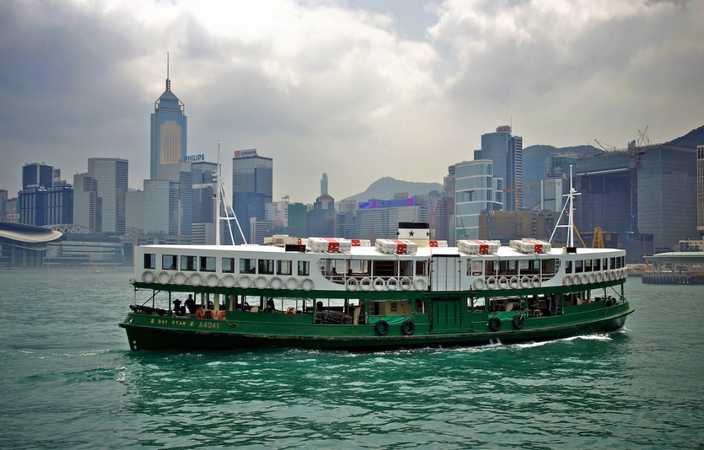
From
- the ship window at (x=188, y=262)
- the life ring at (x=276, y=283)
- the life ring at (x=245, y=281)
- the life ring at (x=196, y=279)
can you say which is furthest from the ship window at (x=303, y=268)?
the ship window at (x=188, y=262)

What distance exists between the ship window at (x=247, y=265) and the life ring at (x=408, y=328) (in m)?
7.28

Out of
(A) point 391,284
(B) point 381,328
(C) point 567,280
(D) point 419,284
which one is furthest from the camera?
(C) point 567,280

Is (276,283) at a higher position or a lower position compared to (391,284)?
higher

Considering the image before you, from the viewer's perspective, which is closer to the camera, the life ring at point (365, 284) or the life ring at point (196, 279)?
the life ring at point (196, 279)

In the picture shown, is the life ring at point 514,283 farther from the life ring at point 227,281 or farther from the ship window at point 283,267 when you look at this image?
the life ring at point 227,281

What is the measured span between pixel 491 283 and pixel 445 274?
240 centimetres

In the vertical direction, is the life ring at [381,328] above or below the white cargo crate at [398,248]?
below

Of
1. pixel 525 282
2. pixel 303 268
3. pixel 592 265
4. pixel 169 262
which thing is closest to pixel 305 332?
pixel 303 268

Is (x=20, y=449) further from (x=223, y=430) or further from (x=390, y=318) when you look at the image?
(x=390, y=318)

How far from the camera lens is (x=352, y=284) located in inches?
1171

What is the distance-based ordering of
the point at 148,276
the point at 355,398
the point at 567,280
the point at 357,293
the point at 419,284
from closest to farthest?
1. the point at 355,398
2. the point at 148,276
3. the point at 357,293
4. the point at 419,284
5. the point at 567,280

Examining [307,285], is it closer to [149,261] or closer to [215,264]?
[215,264]

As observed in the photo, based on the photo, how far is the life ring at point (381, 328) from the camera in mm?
29625

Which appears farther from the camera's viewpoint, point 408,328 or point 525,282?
point 525,282
